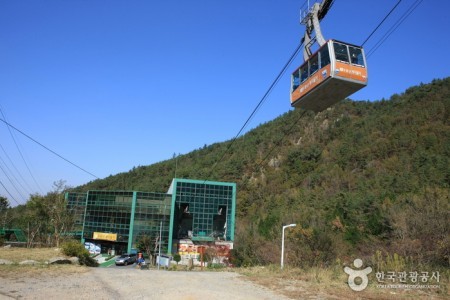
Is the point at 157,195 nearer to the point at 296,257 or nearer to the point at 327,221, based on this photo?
the point at 327,221

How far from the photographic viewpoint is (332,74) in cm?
1548

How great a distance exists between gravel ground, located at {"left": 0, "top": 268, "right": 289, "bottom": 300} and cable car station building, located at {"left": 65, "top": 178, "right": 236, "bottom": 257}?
56047mm

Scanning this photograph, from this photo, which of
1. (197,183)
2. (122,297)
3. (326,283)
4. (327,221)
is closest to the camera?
(122,297)

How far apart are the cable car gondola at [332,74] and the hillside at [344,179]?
6446 millimetres

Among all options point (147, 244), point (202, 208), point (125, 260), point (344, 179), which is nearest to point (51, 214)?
point (125, 260)

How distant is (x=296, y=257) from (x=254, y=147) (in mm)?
147227

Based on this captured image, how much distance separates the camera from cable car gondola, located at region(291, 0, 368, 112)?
15.8m

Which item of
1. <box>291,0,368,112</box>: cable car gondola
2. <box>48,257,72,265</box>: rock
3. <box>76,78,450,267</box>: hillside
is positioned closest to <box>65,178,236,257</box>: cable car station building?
<box>76,78,450,267</box>: hillside

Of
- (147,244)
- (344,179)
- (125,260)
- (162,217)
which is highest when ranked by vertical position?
(344,179)

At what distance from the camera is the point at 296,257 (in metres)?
21.6

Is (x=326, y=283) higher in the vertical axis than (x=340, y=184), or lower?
lower

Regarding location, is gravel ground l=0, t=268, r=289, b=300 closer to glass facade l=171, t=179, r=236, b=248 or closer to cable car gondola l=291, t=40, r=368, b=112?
cable car gondola l=291, t=40, r=368, b=112

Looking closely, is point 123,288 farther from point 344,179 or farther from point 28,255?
point 344,179

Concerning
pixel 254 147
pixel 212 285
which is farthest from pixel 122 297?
pixel 254 147
